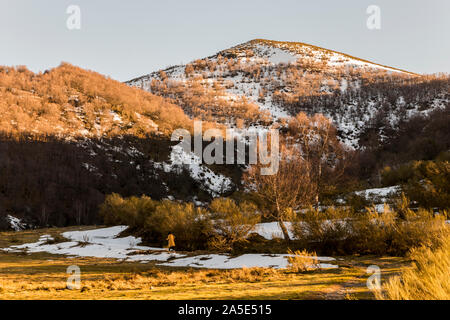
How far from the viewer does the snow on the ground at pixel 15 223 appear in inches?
1794

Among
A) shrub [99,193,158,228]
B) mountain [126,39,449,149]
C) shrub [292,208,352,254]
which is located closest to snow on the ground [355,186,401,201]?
shrub [292,208,352,254]

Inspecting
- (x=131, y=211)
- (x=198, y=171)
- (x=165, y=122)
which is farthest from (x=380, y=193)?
(x=165, y=122)

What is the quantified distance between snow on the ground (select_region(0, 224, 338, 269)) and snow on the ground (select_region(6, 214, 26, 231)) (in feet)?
76.1

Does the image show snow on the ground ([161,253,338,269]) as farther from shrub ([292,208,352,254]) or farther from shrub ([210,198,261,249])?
shrub ([292,208,352,254])

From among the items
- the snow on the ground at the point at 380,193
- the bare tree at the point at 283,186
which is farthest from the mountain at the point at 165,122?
the bare tree at the point at 283,186

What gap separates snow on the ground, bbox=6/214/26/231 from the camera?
4556 centimetres

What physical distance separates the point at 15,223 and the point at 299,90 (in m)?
124

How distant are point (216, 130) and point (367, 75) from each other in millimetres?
95683

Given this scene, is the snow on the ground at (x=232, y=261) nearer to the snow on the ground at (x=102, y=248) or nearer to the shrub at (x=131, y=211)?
the snow on the ground at (x=102, y=248)

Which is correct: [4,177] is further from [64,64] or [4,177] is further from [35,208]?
[64,64]

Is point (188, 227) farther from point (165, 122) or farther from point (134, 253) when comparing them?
point (165, 122)

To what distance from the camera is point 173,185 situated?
248 feet
